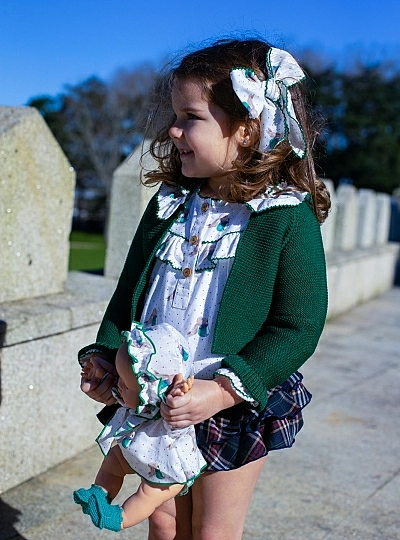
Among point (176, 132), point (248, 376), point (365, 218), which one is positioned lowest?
point (248, 376)

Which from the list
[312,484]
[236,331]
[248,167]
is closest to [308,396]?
[236,331]

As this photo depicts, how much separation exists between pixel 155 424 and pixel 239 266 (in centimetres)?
43

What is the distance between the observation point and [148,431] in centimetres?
178

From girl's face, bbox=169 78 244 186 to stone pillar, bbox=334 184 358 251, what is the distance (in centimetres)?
663

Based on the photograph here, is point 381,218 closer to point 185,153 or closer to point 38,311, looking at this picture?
point 38,311

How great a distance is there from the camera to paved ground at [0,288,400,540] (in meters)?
2.96

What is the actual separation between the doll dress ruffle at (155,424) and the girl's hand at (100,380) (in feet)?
0.21

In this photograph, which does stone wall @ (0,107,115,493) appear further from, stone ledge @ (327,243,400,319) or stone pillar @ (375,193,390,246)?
stone pillar @ (375,193,390,246)

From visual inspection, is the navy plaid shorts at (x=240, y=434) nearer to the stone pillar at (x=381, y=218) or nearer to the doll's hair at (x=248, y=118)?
the doll's hair at (x=248, y=118)

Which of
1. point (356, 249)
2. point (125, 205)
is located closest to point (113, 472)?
point (125, 205)

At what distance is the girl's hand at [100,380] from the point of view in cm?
191

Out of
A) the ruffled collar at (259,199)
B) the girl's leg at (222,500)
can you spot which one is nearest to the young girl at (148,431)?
the girl's leg at (222,500)

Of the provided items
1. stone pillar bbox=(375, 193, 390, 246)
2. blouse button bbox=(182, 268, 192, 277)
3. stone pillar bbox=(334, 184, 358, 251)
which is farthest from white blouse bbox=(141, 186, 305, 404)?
stone pillar bbox=(375, 193, 390, 246)

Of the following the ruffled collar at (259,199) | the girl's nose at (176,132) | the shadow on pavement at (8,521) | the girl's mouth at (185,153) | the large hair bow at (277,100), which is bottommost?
the shadow on pavement at (8,521)
